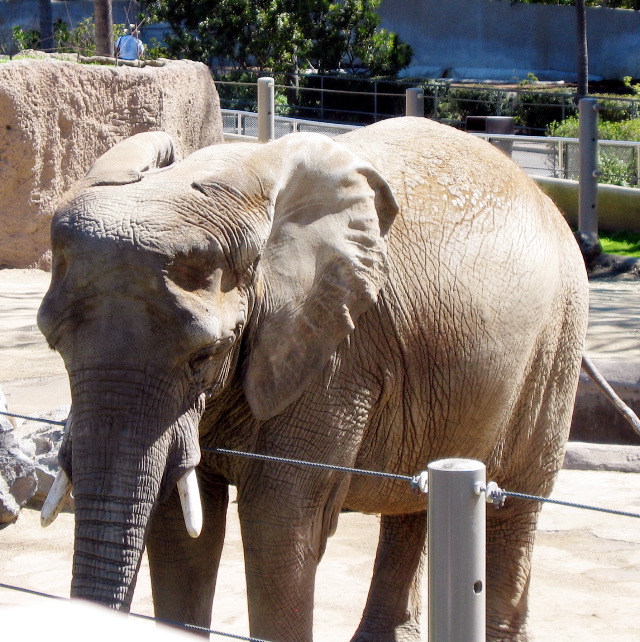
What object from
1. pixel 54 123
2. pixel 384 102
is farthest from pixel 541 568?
pixel 384 102

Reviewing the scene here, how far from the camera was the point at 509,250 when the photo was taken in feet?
12.4

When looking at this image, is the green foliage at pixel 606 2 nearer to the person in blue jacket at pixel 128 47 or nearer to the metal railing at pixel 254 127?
the metal railing at pixel 254 127

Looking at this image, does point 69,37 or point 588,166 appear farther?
point 69,37

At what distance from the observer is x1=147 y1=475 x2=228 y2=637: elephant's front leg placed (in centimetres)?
348

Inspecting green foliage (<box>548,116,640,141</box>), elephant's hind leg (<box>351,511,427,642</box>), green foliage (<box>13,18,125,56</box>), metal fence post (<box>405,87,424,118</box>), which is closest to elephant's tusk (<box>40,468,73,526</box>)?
elephant's hind leg (<box>351,511,427,642</box>)

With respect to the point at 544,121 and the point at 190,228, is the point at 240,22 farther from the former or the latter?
the point at 190,228

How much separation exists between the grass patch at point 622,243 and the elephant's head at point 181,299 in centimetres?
1013

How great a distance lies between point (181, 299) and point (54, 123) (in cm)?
829

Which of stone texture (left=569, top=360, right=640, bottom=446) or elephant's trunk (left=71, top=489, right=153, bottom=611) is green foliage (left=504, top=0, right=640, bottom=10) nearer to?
stone texture (left=569, top=360, right=640, bottom=446)

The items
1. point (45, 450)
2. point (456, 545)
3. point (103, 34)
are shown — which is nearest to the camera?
point (456, 545)

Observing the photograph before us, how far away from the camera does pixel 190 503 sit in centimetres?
291

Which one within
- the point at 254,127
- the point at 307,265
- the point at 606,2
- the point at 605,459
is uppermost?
the point at 606,2

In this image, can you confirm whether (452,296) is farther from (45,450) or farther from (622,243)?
(622,243)

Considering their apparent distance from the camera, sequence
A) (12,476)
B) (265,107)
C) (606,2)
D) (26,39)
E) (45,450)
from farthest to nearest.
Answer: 1. (606,2)
2. (26,39)
3. (265,107)
4. (45,450)
5. (12,476)
